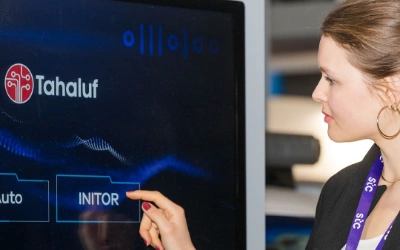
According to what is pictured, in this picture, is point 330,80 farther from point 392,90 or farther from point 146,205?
point 146,205

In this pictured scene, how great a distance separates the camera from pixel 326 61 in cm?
190

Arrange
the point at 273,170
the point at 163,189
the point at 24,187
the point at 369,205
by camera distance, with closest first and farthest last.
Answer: the point at 24,187 < the point at 163,189 < the point at 369,205 < the point at 273,170

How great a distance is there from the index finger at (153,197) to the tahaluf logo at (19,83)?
29cm

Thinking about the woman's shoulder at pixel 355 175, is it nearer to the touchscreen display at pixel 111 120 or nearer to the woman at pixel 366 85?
the woman at pixel 366 85

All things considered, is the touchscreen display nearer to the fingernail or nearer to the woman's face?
the fingernail

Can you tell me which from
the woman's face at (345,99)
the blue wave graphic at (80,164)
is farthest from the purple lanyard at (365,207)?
the blue wave graphic at (80,164)

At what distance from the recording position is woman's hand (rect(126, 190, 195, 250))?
177cm

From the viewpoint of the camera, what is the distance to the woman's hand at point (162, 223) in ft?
5.79

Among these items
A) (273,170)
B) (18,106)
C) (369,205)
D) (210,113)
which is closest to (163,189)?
(210,113)

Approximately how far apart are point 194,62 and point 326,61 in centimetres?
29

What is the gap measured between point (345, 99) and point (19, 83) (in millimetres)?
693

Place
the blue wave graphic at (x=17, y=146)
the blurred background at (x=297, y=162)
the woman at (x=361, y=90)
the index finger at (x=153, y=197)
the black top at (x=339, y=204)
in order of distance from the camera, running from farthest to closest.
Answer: the blurred background at (x=297, y=162) < the black top at (x=339, y=204) < the woman at (x=361, y=90) < the index finger at (x=153, y=197) < the blue wave graphic at (x=17, y=146)

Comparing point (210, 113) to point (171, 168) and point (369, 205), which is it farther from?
point (369, 205)

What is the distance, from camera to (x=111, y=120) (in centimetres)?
175
